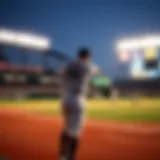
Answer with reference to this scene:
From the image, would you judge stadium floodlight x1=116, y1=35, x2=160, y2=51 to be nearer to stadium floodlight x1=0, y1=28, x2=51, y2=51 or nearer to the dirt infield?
stadium floodlight x1=0, y1=28, x2=51, y2=51

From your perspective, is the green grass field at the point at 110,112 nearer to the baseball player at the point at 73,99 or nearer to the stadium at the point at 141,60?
the stadium at the point at 141,60

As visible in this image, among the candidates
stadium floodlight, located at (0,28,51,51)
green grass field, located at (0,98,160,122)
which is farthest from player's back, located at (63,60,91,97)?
green grass field, located at (0,98,160,122)

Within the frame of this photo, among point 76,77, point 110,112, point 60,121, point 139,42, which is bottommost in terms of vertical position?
point 110,112

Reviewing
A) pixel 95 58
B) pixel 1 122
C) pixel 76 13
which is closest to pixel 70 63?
pixel 95 58

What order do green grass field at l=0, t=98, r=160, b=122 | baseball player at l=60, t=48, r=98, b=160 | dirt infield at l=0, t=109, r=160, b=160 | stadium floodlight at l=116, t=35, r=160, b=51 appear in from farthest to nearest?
1. green grass field at l=0, t=98, r=160, b=122
2. stadium floodlight at l=116, t=35, r=160, b=51
3. dirt infield at l=0, t=109, r=160, b=160
4. baseball player at l=60, t=48, r=98, b=160

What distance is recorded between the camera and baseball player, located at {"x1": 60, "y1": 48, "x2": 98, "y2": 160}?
192 centimetres

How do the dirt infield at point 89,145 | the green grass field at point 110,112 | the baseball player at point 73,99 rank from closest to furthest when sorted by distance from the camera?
the baseball player at point 73,99, the dirt infield at point 89,145, the green grass field at point 110,112

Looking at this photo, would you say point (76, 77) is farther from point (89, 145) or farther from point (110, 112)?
point (110, 112)

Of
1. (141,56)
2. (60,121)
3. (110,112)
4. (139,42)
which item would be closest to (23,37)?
(60,121)

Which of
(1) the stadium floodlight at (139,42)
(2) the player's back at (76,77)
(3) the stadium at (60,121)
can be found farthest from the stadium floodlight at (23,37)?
(2) the player's back at (76,77)

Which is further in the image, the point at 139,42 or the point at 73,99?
the point at 139,42

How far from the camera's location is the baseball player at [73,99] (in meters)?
1.92

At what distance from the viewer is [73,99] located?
75.5 inches

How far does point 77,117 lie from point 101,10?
1.00 meters
